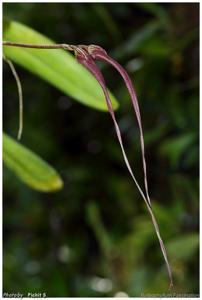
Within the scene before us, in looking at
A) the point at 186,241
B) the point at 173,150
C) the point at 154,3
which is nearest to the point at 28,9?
the point at 154,3

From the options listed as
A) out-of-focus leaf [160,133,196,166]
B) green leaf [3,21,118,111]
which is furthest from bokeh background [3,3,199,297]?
green leaf [3,21,118,111]

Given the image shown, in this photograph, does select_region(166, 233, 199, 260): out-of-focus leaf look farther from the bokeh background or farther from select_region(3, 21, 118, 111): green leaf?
select_region(3, 21, 118, 111): green leaf

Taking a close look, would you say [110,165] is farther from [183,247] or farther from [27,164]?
[27,164]

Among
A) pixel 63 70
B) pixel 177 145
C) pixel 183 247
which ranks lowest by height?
pixel 183 247

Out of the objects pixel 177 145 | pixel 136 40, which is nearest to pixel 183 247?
pixel 177 145

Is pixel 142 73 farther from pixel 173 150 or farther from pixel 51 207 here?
pixel 51 207

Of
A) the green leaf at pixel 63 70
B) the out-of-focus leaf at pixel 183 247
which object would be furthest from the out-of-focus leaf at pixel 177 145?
the green leaf at pixel 63 70

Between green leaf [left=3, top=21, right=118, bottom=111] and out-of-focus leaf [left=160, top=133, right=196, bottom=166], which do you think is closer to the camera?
green leaf [left=3, top=21, right=118, bottom=111]
